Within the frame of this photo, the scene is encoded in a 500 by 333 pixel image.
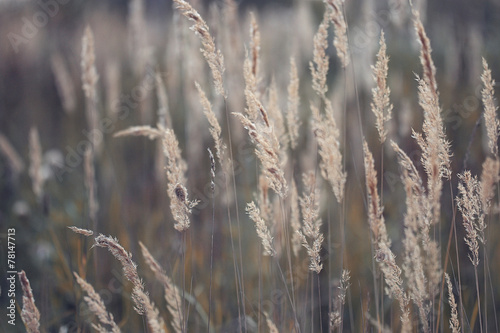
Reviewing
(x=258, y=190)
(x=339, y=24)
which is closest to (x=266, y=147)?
(x=339, y=24)

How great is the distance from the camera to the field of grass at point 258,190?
1225 mm

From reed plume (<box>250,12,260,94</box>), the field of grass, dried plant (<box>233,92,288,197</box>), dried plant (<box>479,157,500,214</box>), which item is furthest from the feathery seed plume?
dried plant (<box>479,157,500,214</box>)

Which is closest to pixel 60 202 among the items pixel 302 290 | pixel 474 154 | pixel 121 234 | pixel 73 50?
pixel 121 234

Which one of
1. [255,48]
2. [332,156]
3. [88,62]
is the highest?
[88,62]

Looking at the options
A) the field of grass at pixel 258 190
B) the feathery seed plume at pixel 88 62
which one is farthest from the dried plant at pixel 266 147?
the feathery seed plume at pixel 88 62

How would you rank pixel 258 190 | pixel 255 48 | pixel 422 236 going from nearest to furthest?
pixel 422 236
pixel 255 48
pixel 258 190

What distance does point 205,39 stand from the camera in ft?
3.96

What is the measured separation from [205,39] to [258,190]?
4.32 ft

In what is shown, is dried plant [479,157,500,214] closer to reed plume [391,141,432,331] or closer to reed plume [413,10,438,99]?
reed plume [391,141,432,331]

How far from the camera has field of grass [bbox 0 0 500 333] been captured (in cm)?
122

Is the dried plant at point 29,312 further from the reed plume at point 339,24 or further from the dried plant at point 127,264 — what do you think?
the reed plume at point 339,24

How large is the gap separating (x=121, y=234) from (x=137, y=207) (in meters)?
0.34

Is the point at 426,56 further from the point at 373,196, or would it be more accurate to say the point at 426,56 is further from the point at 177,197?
the point at 177,197

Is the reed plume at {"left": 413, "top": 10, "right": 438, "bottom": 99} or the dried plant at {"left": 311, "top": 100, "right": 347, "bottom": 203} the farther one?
the dried plant at {"left": 311, "top": 100, "right": 347, "bottom": 203}
